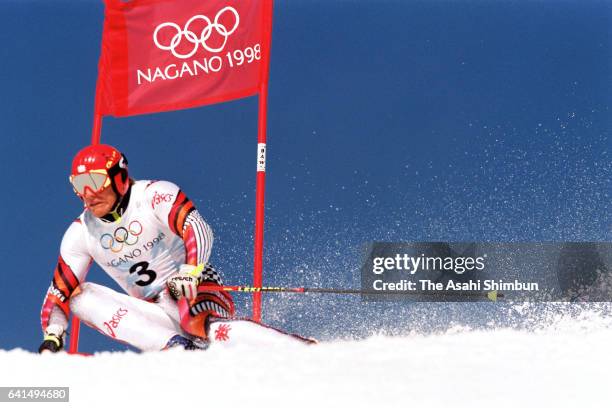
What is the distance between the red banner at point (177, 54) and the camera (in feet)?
13.9

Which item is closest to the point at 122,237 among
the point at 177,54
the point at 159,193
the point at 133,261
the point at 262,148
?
the point at 133,261

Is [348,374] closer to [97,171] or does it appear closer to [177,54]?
[97,171]

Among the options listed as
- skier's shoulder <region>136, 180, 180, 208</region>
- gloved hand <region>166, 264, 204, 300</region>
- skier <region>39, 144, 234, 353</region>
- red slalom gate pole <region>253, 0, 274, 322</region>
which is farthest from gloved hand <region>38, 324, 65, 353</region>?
red slalom gate pole <region>253, 0, 274, 322</region>

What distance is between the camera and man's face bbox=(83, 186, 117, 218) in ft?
11.5

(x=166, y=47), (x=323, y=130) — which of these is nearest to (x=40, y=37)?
(x=166, y=47)

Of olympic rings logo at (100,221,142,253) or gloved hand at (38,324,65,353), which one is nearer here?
gloved hand at (38,324,65,353)

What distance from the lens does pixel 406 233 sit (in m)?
4.77

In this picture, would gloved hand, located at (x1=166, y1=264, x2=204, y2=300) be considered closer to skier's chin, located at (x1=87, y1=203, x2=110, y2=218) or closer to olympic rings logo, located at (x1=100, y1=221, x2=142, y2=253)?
olympic rings logo, located at (x1=100, y1=221, x2=142, y2=253)

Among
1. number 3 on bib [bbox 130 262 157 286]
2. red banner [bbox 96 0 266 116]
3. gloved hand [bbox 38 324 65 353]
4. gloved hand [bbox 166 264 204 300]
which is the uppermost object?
red banner [bbox 96 0 266 116]

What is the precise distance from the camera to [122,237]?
363 cm

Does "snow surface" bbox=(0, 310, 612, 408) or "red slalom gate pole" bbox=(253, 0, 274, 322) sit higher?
"red slalom gate pole" bbox=(253, 0, 274, 322)

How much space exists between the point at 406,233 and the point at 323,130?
2.25 ft

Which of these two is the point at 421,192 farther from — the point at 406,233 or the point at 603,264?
the point at 603,264

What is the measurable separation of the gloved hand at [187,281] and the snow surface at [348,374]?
26 cm
